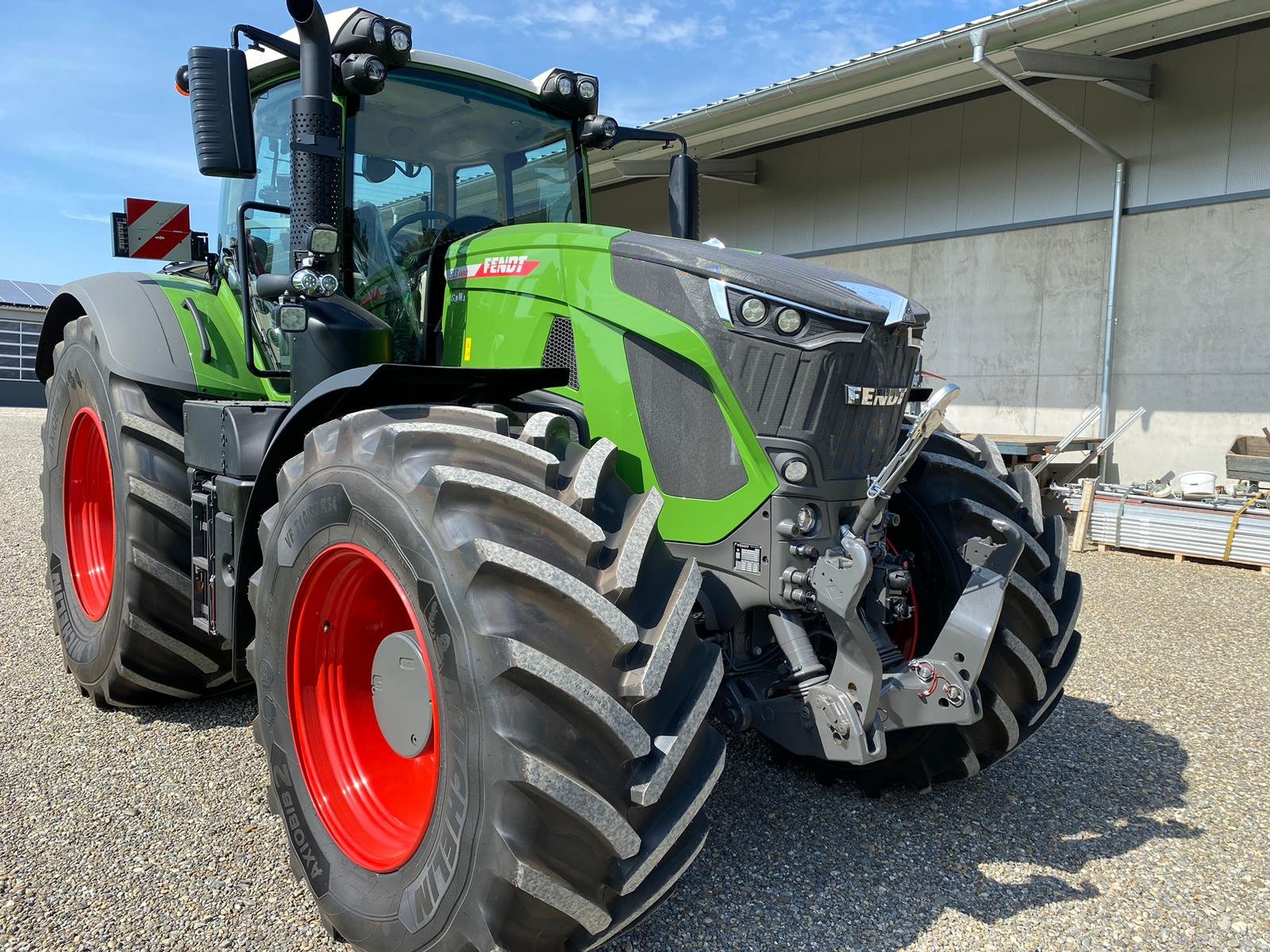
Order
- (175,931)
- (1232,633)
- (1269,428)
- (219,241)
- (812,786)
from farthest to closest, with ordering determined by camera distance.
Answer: (1269,428) < (1232,633) < (219,241) < (812,786) < (175,931)

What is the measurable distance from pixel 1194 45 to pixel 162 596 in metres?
9.85

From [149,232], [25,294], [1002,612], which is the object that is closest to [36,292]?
[25,294]

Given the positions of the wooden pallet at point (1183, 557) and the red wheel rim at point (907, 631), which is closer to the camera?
the red wheel rim at point (907, 631)

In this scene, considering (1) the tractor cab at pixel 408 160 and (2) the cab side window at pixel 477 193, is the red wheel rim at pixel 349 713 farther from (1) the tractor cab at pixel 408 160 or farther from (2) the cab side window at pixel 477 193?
(2) the cab side window at pixel 477 193

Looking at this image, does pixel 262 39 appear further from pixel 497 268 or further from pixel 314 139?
pixel 497 268

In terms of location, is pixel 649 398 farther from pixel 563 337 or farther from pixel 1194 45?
pixel 1194 45

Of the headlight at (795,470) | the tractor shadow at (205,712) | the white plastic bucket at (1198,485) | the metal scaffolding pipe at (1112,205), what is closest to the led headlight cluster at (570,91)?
the headlight at (795,470)

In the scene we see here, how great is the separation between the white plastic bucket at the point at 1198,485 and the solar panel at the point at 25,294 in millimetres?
24824

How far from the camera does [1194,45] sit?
29.0 ft

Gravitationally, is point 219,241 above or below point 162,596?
above

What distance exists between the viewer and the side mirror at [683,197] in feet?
11.6

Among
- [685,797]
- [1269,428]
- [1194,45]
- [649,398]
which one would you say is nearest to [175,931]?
[685,797]

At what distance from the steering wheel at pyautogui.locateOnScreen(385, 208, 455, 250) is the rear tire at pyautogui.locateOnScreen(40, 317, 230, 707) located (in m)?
1.16

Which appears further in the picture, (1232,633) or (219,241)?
(1232,633)
